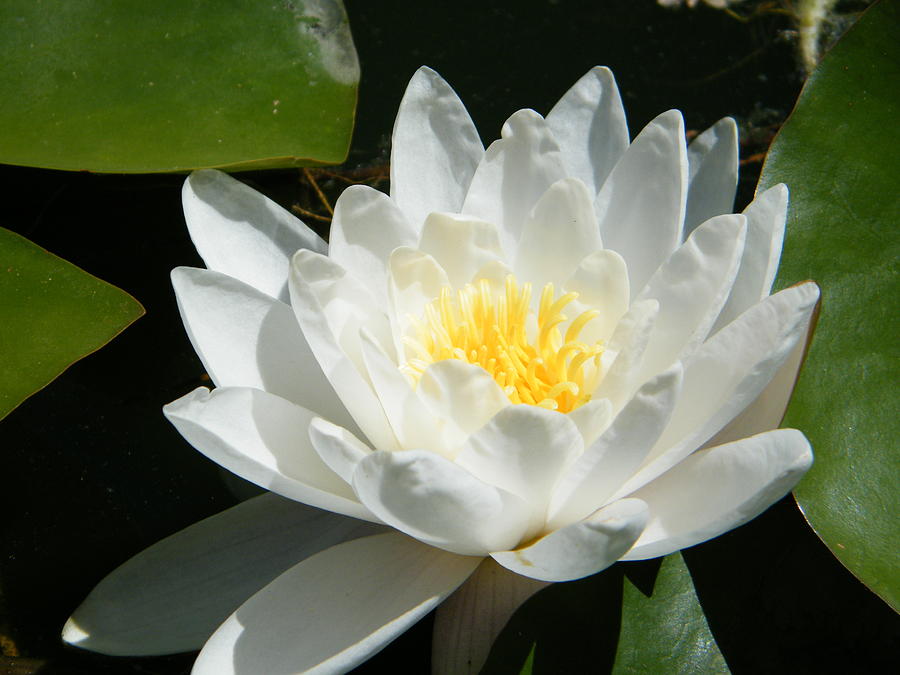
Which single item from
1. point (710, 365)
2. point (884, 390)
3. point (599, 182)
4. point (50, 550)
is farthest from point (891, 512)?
point (50, 550)

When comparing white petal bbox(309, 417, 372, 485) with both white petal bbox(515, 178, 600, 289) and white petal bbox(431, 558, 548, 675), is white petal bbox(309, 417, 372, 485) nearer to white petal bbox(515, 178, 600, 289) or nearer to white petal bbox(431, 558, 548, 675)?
white petal bbox(431, 558, 548, 675)

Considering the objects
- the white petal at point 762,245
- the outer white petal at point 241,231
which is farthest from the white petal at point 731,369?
the outer white petal at point 241,231

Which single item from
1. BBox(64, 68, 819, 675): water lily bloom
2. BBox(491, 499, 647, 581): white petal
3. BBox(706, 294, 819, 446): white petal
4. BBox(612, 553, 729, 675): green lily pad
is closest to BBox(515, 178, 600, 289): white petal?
BBox(64, 68, 819, 675): water lily bloom

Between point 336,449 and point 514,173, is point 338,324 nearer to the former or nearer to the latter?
point 336,449

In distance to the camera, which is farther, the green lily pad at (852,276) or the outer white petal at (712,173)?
the outer white petal at (712,173)

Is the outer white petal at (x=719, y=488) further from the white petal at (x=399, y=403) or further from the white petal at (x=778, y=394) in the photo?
the white petal at (x=399, y=403)

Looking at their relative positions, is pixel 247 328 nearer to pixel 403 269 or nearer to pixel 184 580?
pixel 403 269

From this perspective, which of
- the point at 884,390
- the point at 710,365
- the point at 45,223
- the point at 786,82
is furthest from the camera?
the point at 786,82
